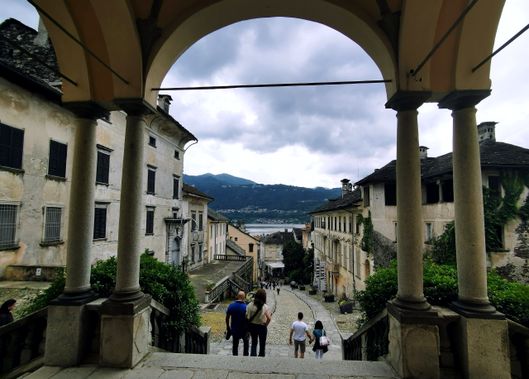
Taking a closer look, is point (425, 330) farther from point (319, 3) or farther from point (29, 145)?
point (29, 145)

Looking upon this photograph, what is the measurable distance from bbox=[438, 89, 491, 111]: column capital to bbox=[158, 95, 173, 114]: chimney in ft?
65.3

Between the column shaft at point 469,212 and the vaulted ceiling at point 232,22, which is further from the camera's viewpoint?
the vaulted ceiling at point 232,22

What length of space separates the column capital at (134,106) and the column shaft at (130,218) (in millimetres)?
83

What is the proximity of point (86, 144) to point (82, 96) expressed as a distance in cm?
80

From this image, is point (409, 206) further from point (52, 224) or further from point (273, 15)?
point (52, 224)

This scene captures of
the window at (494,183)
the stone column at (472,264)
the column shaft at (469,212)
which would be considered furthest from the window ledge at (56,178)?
the window at (494,183)

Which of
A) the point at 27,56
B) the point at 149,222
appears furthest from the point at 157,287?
the point at 149,222

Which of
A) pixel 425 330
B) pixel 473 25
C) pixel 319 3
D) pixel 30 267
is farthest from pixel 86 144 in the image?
pixel 30 267

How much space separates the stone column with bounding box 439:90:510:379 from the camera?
384cm

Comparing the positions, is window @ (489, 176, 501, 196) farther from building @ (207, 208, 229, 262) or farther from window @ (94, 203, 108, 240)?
building @ (207, 208, 229, 262)

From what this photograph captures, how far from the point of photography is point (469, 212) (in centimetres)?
424

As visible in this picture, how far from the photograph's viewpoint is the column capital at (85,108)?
194 inches

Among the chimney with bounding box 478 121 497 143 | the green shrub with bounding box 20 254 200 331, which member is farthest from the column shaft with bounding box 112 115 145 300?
the chimney with bounding box 478 121 497 143

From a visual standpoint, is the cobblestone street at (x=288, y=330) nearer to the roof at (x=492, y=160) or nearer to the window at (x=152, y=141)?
the roof at (x=492, y=160)
